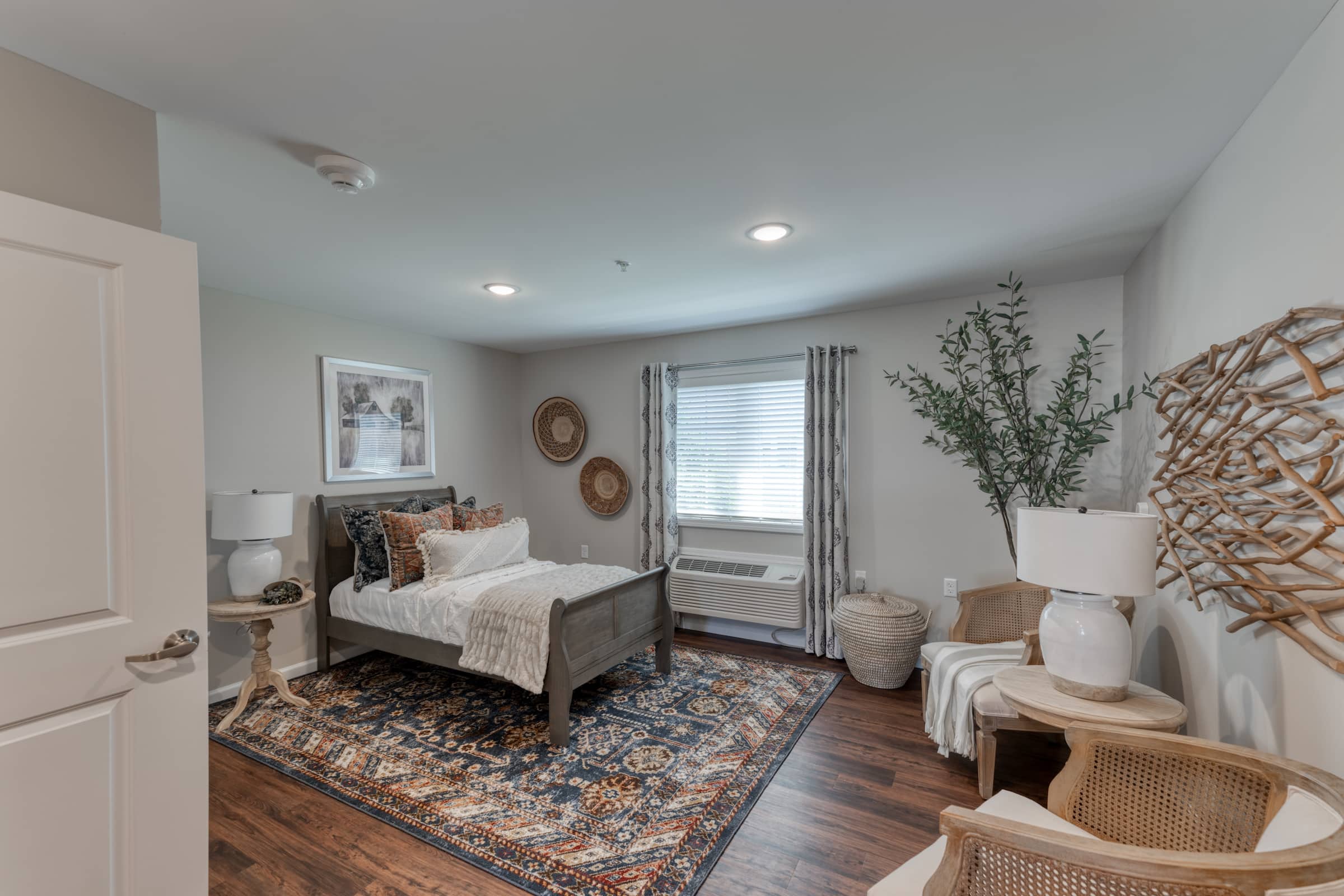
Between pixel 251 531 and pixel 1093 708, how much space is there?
3901 millimetres

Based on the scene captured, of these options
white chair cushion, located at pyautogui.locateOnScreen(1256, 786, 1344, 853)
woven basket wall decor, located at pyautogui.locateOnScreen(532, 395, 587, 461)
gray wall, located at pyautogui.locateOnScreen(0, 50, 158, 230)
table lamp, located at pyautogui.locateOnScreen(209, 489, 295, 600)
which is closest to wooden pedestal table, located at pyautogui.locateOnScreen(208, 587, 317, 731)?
table lamp, located at pyautogui.locateOnScreen(209, 489, 295, 600)

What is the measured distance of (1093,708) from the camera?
1804 millimetres

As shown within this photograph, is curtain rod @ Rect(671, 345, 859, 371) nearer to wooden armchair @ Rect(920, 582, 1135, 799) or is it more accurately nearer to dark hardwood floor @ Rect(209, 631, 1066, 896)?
wooden armchair @ Rect(920, 582, 1135, 799)

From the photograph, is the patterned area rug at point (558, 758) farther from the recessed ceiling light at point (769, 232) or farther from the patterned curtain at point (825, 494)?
the recessed ceiling light at point (769, 232)

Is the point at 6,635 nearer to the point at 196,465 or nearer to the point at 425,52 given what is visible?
the point at 196,465

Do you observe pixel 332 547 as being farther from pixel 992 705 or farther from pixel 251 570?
pixel 992 705

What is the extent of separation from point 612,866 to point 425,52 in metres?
2.56

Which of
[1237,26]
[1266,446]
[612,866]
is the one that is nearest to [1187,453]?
[1266,446]

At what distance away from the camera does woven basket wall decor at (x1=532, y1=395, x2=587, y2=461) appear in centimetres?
519

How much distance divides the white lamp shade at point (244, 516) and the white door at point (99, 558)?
74.4 inches

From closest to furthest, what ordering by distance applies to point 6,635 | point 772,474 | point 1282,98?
point 6,635
point 1282,98
point 772,474

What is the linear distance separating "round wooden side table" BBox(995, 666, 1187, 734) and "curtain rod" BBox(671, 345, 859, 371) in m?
2.52

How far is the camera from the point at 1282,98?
150cm

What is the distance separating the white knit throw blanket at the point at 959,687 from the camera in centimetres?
250
